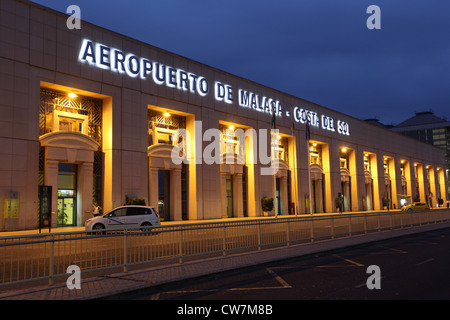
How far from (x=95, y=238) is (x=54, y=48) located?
2267 centimetres

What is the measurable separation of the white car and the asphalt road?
13018 millimetres

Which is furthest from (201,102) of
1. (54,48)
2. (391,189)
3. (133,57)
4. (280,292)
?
(391,189)

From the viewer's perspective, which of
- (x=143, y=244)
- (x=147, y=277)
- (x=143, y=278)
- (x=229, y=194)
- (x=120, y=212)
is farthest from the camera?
(x=229, y=194)

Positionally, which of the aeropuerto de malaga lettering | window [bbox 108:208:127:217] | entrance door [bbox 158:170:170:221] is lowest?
window [bbox 108:208:127:217]

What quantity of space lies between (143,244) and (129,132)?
22.7m

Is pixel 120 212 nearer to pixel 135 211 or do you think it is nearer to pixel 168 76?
pixel 135 211

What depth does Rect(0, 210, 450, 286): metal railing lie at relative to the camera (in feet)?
28.8

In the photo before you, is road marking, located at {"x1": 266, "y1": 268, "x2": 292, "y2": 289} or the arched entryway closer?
road marking, located at {"x1": 266, "y1": 268, "x2": 292, "y2": 289}

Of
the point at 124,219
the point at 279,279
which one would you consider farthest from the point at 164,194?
the point at 279,279

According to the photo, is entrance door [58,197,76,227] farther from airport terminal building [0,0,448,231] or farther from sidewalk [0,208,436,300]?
sidewalk [0,208,436,300]

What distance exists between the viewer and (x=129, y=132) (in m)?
32.5

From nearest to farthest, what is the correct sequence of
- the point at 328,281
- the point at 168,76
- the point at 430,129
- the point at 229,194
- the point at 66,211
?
the point at 328,281 → the point at 66,211 → the point at 168,76 → the point at 229,194 → the point at 430,129

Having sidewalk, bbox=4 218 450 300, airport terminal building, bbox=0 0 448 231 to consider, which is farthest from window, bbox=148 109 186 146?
sidewalk, bbox=4 218 450 300
